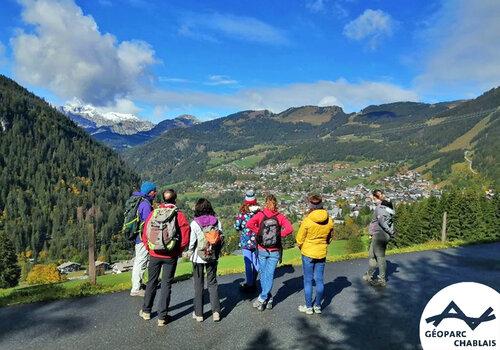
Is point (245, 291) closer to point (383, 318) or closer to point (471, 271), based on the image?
point (383, 318)

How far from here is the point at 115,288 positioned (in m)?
11.2

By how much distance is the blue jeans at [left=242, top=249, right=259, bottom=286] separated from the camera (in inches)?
409

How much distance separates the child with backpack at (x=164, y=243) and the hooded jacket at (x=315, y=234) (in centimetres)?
262

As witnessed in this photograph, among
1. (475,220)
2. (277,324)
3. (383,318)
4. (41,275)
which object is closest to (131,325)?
(277,324)

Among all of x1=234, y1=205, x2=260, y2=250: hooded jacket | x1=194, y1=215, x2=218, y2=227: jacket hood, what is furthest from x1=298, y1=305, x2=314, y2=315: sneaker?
x1=194, y1=215, x2=218, y2=227: jacket hood

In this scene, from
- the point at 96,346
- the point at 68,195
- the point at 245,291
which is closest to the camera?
the point at 96,346

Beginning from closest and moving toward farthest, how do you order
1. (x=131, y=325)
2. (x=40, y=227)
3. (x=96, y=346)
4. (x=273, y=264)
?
(x=96, y=346) → (x=131, y=325) → (x=273, y=264) → (x=40, y=227)

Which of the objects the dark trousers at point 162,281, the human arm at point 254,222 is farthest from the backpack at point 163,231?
the human arm at point 254,222

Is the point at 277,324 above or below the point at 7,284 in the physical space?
above

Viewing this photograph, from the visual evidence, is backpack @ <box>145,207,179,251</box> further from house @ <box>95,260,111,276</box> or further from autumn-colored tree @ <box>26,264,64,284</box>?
autumn-colored tree @ <box>26,264,64,284</box>

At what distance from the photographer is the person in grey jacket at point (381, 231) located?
1117cm

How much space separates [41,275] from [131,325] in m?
105

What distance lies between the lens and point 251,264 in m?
10.6

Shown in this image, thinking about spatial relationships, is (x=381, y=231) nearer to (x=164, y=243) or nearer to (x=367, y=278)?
(x=367, y=278)
